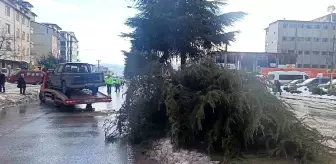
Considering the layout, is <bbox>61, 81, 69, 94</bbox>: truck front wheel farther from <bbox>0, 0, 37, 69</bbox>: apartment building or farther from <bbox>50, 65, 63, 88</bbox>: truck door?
<bbox>0, 0, 37, 69</bbox>: apartment building

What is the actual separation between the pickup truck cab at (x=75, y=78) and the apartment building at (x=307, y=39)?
239ft

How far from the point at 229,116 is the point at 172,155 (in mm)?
1367

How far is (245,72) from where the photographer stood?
7551 mm

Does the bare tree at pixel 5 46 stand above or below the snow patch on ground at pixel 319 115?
above

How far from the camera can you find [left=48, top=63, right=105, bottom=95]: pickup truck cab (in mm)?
16938

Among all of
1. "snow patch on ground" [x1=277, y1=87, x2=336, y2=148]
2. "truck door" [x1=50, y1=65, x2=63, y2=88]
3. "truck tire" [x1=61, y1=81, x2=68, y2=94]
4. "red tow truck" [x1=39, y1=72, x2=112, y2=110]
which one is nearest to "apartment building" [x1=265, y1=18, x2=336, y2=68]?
"snow patch on ground" [x1=277, y1=87, x2=336, y2=148]

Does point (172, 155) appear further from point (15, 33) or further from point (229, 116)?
point (15, 33)

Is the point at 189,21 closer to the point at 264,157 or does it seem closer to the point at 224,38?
the point at 224,38

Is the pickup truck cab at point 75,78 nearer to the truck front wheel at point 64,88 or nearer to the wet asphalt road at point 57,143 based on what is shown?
the truck front wheel at point 64,88

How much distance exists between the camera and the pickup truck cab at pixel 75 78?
16.9m

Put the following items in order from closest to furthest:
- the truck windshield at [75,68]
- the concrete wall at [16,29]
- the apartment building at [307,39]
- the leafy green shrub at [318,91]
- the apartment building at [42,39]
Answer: the truck windshield at [75,68] → the leafy green shrub at [318,91] → the concrete wall at [16,29] → the apartment building at [42,39] → the apartment building at [307,39]

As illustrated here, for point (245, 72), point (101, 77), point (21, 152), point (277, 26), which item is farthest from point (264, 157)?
point (277, 26)

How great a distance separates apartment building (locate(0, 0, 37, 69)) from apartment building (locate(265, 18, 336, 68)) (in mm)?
56131

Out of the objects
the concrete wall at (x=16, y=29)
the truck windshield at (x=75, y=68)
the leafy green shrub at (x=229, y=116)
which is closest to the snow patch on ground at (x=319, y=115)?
the leafy green shrub at (x=229, y=116)
